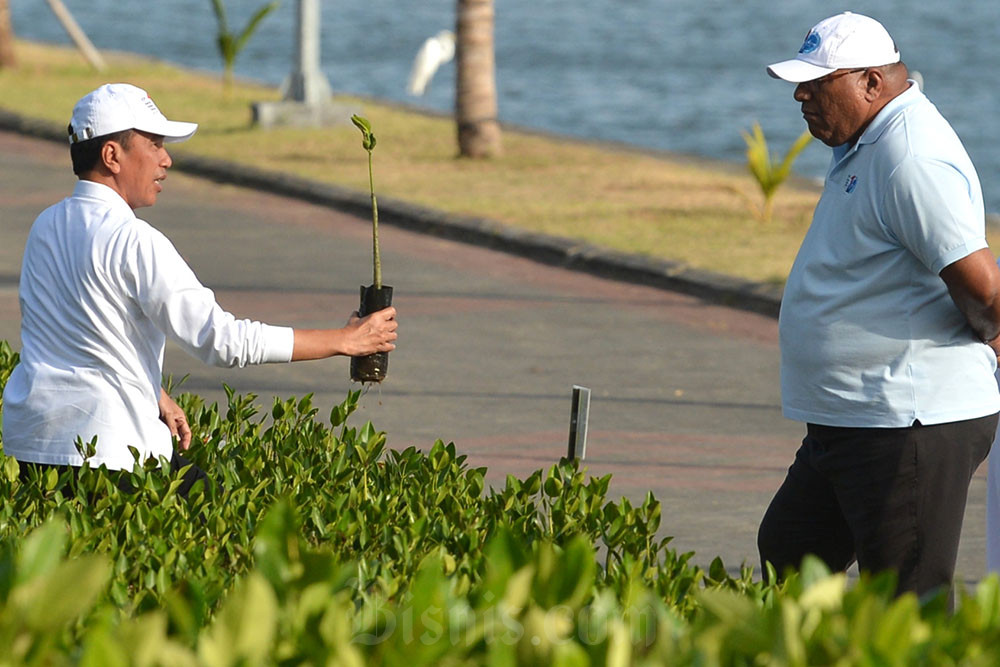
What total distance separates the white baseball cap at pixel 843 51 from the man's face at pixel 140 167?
1651mm

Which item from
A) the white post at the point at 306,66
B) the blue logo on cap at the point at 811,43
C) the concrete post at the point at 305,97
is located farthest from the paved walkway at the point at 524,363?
the white post at the point at 306,66

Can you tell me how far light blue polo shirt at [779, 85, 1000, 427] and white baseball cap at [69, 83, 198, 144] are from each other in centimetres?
175

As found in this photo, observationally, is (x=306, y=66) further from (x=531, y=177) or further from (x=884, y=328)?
(x=884, y=328)

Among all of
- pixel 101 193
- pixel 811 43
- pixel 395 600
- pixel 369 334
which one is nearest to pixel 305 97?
pixel 101 193

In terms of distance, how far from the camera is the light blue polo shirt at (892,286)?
426 centimetres

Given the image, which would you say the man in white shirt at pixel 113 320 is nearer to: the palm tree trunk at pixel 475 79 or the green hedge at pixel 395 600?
the green hedge at pixel 395 600

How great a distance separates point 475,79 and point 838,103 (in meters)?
12.7

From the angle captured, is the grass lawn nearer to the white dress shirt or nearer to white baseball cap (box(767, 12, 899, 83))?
white baseball cap (box(767, 12, 899, 83))

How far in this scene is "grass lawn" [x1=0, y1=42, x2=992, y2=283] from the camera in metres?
13.2

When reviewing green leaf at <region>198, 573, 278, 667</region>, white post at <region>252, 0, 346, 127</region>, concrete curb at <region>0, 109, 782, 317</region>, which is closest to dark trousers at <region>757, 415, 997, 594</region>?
green leaf at <region>198, 573, 278, 667</region>

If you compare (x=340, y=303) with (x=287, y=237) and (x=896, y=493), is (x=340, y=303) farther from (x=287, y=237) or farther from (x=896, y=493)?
(x=896, y=493)

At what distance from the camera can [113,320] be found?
4605 mm

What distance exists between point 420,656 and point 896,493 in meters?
2.15

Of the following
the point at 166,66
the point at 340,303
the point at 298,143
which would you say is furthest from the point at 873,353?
the point at 166,66
